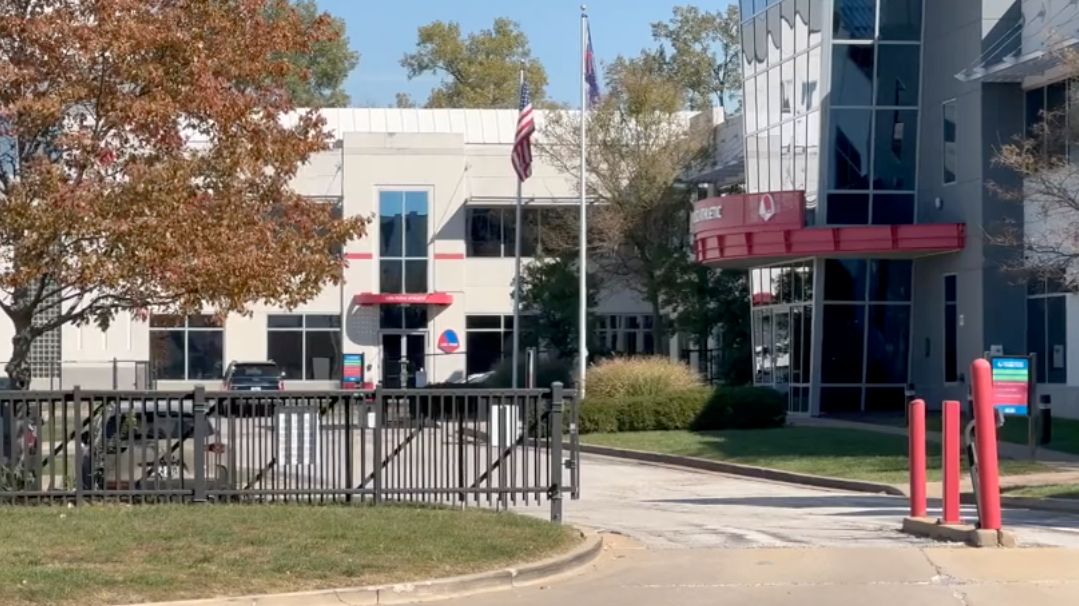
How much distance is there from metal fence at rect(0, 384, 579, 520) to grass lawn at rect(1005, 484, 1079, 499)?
8.45 meters

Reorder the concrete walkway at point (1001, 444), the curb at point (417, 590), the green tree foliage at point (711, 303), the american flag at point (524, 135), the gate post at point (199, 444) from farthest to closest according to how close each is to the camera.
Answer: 1. the green tree foliage at point (711, 303)
2. the american flag at point (524, 135)
3. the concrete walkway at point (1001, 444)
4. the gate post at point (199, 444)
5. the curb at point (417, 590)

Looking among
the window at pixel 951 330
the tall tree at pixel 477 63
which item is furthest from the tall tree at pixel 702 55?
the window at pixel 951 330

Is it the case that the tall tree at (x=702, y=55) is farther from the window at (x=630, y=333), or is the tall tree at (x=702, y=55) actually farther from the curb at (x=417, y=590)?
the curb at (x=417, y=590)

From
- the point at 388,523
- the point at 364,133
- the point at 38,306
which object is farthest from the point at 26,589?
the point at 364,133

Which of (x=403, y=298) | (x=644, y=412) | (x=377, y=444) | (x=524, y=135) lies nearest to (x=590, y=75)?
(x=524, y=135)

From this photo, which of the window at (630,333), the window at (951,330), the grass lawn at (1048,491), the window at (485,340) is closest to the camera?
the grass lawn at (1048,491)

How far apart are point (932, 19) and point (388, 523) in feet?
93.6

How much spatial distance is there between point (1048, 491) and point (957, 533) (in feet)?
26.3

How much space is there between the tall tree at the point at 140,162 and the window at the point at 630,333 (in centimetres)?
3807

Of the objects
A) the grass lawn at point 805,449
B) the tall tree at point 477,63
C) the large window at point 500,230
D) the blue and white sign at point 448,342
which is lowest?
the grass lawn at point 805,449

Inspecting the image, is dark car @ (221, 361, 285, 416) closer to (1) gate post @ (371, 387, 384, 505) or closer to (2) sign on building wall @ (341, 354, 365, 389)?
(2) sign on building wall @ (341, 354, 365, 389)

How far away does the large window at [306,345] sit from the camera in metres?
56.5

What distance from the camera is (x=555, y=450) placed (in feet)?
51.9

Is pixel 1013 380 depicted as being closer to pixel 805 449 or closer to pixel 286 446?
pixel 805 449
